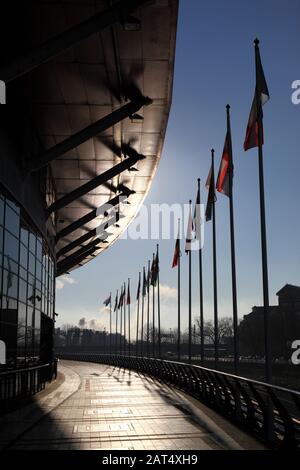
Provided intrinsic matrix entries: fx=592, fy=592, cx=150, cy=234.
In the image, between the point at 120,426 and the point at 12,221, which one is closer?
the point at 120,426

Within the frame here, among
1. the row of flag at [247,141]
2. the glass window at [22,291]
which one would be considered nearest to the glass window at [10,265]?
the glass window at [22,291]

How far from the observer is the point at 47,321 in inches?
1220

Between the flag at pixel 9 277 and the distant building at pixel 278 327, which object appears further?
the distant building at pixel 278 327

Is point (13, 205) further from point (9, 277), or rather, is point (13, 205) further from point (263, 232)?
point (263, 232)

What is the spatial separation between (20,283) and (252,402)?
34.4 ft

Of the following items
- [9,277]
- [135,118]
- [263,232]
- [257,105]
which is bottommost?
[9,277]

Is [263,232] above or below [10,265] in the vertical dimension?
above

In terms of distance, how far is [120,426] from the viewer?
1410cm

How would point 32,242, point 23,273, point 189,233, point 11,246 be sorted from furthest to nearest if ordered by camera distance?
point 189,233
point 32,242
point 23,273
point 11,246

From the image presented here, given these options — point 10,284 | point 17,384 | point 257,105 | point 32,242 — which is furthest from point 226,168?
point 17,384

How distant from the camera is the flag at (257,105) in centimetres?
1616

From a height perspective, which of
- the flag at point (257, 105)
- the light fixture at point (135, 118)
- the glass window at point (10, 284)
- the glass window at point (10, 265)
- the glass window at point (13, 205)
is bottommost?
the glass window at point (10, 284)

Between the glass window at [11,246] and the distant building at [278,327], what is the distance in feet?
272

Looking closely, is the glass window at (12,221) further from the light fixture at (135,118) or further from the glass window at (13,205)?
the light fixture at (135,118)
